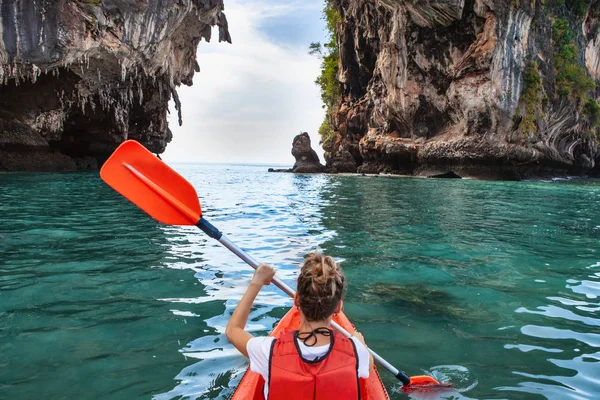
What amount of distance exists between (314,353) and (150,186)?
182 centimetres

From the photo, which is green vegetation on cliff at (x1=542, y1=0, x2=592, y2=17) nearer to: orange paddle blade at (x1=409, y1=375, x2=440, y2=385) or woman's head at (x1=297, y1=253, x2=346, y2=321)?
orange paddle blade at (x1=409, y1=375, x2=440, y2=385)

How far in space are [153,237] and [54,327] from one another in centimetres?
370

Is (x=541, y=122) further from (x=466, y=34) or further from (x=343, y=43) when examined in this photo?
(x=343, y=43)

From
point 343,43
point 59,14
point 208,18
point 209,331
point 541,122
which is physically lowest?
point 209,331

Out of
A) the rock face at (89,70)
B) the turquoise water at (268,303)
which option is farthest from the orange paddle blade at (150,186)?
the rock face at (89,70)

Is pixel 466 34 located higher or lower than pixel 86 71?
higher

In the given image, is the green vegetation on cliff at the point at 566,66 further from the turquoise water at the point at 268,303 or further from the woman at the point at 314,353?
the woman at the point at 314,353

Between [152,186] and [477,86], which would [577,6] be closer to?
[477,86]

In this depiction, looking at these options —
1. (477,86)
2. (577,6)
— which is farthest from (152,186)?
(577,6)

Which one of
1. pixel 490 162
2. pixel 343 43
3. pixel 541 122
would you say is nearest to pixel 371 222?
pixel 490 162

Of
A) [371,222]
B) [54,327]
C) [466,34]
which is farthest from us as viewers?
[466,34]

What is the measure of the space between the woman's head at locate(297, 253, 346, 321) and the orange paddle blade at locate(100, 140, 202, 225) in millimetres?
1337

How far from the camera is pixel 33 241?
630 cm

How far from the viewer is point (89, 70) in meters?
20.5
